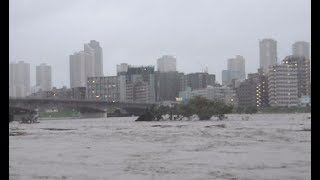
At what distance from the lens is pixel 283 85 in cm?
3534

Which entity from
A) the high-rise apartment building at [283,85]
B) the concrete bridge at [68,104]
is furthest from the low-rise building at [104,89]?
the high-rise apartment building at [283,85]

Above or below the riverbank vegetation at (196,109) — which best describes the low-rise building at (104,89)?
above

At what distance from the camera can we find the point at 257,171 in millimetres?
10672

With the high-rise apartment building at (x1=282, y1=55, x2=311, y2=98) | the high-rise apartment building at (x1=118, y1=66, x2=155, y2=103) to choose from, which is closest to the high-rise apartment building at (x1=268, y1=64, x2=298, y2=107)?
the high-rise apartment building at (x1=282, y1=55, x2=311, y2=98)

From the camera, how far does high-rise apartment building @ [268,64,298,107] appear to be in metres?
35.5

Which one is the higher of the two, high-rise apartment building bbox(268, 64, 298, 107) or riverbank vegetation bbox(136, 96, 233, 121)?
high-rise apartment building bbox(268, 64, 298, 107)

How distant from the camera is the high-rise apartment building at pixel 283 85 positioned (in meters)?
35.5

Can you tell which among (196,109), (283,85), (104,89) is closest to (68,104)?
(104,89)

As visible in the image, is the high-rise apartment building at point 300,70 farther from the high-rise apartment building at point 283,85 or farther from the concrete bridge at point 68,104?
the concrete bridge at point 68,104

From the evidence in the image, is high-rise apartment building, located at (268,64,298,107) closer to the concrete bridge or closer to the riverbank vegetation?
the riverbank vegetation
